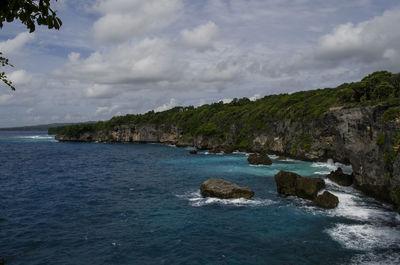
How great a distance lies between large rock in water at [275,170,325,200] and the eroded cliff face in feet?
23.1

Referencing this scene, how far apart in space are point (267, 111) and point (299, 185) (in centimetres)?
6508

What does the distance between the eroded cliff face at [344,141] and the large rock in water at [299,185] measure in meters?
7.04

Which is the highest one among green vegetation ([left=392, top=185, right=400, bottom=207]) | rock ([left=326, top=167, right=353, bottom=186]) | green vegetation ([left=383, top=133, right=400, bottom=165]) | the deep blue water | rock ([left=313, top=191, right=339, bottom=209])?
green vegetation ([left=383, top=133, right=400, bottom=165])

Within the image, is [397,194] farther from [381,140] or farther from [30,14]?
[30,14]

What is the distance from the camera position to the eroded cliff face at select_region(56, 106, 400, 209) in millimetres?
31953

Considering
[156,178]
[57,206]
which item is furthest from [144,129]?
[57,206]

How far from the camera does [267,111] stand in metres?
99.6

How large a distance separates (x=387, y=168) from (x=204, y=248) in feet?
79.2

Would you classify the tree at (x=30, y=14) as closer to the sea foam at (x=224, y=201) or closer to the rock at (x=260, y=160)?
the sea foam at (x=224, y=201)

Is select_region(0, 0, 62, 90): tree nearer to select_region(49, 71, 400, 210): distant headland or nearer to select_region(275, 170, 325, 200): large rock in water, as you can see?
select_region(49, 71, 400, 210): distant headland

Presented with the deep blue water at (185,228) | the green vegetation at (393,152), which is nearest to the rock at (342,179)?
the deep blue water at (185,228)

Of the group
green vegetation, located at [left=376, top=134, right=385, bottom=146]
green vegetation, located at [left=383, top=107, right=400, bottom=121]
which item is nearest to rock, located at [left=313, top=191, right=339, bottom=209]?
green vegetation, located at [left=376, top=134, right=385, bottom=146]

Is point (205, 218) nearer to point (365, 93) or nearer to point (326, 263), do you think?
point (326, 263)

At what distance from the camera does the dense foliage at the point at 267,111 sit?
47.9 metres
